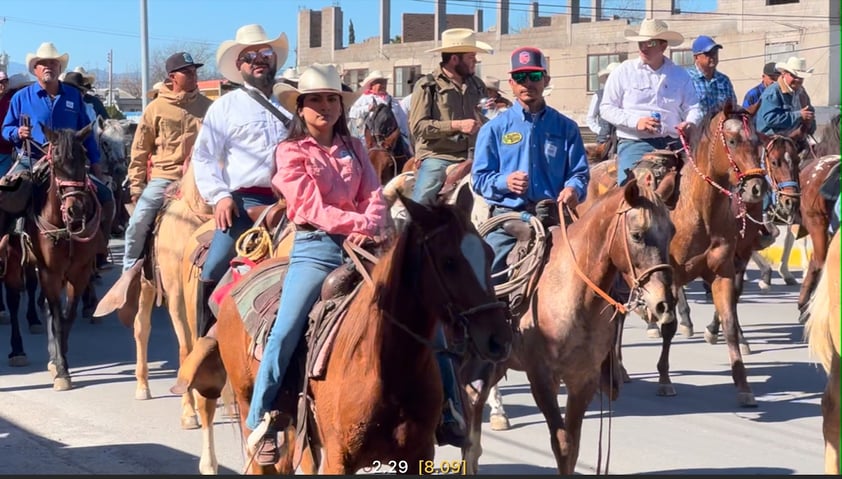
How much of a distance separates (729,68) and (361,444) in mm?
40436

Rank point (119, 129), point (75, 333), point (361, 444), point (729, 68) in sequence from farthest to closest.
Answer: point (729, 68), point (119, 129), point (75, 333), point (361, 444)

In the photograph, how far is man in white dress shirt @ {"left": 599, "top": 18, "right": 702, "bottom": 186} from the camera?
10977mm

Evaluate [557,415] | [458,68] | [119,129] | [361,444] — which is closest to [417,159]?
[458,68]

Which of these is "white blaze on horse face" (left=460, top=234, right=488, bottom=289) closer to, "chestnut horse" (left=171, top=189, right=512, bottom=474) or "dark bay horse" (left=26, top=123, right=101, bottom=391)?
"chestnut horse" (left=171, top=189, right=512, bottom=474)

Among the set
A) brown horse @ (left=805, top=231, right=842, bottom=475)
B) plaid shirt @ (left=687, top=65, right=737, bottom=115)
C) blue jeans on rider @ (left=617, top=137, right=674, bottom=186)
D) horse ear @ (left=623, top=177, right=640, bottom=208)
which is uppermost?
plaid shirt @ (left=687, top=65, right=737, bottom=115)

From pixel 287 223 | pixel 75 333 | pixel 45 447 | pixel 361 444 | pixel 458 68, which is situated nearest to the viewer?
pixel 361 444

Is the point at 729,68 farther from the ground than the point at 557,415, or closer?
farther from the ground

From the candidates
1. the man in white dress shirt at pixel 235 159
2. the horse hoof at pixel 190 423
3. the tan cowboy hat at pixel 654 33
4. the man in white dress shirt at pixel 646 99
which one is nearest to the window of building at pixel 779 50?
the tan cowboy hat at pixel 654 33

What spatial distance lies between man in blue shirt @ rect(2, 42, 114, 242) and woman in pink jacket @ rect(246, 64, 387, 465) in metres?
6.35

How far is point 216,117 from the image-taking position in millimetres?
7625

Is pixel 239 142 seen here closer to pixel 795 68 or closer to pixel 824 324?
pixel 824 324

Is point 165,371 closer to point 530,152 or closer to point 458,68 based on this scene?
point 458,68

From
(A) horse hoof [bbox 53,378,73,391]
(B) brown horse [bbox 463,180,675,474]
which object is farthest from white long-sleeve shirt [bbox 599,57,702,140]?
(A) horse hoof [bbox 53,378,73,391]

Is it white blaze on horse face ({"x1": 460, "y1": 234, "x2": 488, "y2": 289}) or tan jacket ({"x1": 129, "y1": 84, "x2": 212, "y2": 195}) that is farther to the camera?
tan jacket ({"x1": 129, "y1": 84, "x2": 212, "y2": 195})
